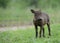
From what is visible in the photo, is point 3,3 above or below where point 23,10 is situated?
above

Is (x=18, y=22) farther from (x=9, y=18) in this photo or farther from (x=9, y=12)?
(x=9, y=12)

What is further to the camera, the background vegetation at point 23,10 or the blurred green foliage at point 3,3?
the blurred green foliage at point 3,3

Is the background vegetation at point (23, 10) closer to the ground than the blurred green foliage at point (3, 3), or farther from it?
closer to the ground

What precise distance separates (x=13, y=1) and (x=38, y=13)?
30.7 m

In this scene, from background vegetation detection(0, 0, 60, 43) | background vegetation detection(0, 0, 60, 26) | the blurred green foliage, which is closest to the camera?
background vegetation detection(0, 0, 60, 43)

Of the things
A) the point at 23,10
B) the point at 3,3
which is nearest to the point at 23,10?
the point at 23,10

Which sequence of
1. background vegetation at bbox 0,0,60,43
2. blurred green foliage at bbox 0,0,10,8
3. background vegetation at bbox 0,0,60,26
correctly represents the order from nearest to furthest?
background vegetation at bbox 0,0,60,43 < background vegetation at bbox 0,0,60,26 < blurred green foliage at bbox 0,0,10,8

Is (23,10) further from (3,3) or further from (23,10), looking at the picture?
(3,3)

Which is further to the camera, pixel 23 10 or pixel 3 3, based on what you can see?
pixel 3 3

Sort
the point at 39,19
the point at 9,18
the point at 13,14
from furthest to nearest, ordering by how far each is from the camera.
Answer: the point at 13,14 → the point at 9,18 → the point at 39,19

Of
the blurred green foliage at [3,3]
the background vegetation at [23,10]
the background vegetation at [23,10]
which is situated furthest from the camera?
the blurred green foliage at [3,3]

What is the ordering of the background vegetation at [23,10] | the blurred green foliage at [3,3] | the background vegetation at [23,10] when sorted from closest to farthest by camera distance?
the background vegetation at [23,10], the background vegetation at [23,10], the blurred green foliage at [3,3]

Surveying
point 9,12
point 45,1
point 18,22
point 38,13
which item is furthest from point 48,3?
point 38,13

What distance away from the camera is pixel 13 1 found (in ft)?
153
